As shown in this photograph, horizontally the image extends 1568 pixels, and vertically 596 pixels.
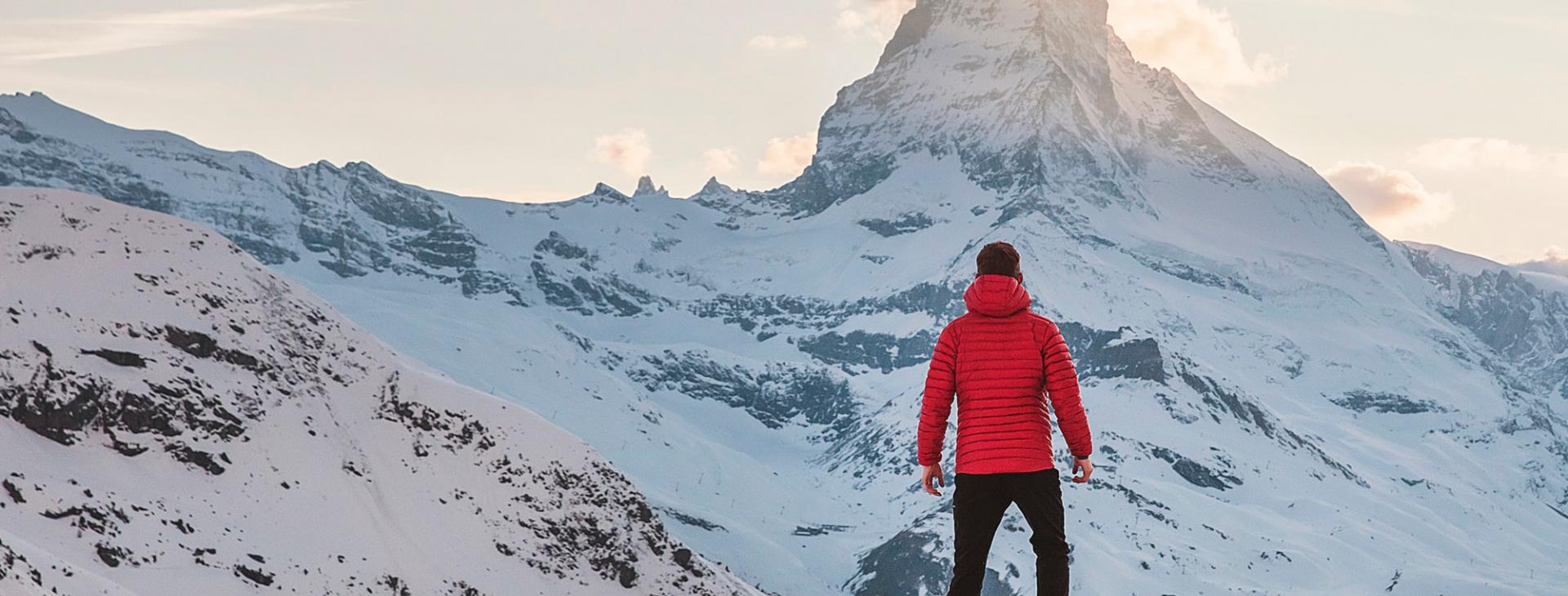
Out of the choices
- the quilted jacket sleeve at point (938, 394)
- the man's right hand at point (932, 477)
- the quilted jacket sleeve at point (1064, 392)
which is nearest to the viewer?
the quilted jacket sleeve at point (1064, 392)

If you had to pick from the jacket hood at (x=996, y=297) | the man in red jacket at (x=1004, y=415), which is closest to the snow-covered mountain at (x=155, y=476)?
→ the man in red jacket at (x=1004, y=415)

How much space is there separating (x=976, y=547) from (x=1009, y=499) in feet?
2.27

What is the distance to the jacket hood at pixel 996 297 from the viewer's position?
2177 centimetres

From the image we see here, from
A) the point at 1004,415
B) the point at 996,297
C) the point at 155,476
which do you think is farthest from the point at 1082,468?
the point at 155,476

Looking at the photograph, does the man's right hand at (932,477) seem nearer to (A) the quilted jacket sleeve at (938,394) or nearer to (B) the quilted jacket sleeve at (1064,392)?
(A) the quilted jacket sleeve at (938,394)

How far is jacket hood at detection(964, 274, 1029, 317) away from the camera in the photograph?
71.4ft

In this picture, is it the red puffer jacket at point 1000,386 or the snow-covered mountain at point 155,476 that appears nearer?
the red puffer jacket at point 1000,386

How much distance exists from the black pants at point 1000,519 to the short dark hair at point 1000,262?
2394 mm

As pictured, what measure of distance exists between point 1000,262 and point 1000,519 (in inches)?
121

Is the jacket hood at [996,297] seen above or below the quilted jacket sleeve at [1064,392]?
above

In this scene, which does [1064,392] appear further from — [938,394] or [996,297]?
[938,394]

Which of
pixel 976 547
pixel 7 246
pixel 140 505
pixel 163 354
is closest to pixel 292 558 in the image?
pixel 140 505

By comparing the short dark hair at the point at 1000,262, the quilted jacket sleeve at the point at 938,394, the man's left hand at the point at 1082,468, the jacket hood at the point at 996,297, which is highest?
the short dark hair at the point at 1000,262

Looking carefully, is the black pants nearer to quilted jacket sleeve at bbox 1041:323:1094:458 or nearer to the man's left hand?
the man's left hand
